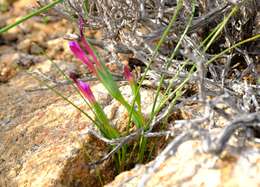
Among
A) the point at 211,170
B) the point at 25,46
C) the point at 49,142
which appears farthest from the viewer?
the point at 25,46

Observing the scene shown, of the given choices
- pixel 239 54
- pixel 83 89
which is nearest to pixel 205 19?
pixel 239 54

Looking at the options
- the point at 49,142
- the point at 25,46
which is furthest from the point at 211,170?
the point at 25,46

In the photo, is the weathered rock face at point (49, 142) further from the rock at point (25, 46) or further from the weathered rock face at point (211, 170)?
the rock at point (25, 46)

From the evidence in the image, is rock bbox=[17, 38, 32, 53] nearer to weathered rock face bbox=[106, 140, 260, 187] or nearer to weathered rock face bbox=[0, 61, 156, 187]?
weathered rock face bbox=[0, 61, 156, 187]

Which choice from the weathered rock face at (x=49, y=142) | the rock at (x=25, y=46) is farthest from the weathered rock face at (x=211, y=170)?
the rock at (x=25, y=46)

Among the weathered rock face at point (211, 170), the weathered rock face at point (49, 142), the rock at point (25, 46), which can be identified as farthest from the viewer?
the rock at point (25, 46)

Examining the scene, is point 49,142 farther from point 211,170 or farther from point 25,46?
point 25,46

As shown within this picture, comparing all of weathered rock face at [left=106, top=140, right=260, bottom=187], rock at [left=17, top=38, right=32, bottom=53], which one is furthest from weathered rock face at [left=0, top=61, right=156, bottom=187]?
rock at [left=17, top=38, right=32, bottom=53]

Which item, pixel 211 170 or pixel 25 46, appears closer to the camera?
pixel 211 170
